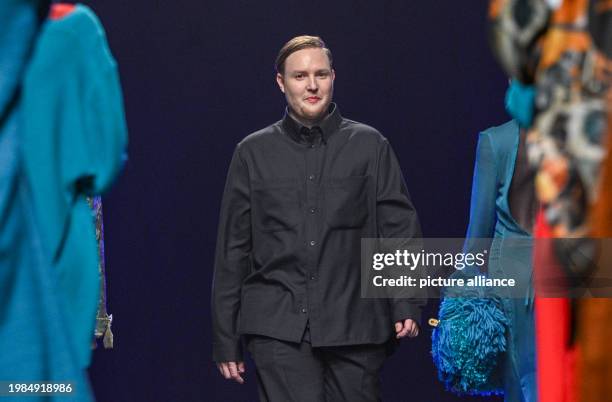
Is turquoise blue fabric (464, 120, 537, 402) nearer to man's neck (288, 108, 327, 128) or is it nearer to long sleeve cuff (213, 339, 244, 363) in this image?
man's neck (288, 108, 327, 128)

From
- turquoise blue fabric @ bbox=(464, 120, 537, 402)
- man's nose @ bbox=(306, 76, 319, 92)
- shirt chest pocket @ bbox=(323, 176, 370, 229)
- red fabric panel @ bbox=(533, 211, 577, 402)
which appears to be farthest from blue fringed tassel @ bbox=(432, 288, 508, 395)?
red fabric panel @ bbox=(533, 211, 577, 402)

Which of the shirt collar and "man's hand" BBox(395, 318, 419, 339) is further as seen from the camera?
the shirt collar

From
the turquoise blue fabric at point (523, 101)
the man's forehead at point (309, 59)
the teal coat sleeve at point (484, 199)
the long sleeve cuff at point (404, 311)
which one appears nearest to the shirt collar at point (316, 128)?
the man's forehead at point (309, 59)

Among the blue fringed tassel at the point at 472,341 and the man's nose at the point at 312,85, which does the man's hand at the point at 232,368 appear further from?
the man's nose at the point at 312,85

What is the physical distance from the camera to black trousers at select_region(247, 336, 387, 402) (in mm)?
4801

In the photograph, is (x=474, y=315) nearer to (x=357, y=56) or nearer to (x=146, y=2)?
(x=357, y=56)

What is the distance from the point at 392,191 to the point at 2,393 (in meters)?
2.09

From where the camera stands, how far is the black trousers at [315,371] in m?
4.80

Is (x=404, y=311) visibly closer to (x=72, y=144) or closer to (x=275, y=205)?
(x=275, y=205)

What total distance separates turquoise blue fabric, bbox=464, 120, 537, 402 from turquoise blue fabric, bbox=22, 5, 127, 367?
70.9 inches

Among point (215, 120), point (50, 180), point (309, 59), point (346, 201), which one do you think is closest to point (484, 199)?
point (346, 201)

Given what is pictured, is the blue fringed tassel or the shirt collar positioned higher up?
the shirt collar

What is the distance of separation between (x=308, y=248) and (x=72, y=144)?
1.66 m

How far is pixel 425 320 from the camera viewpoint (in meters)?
6.63
